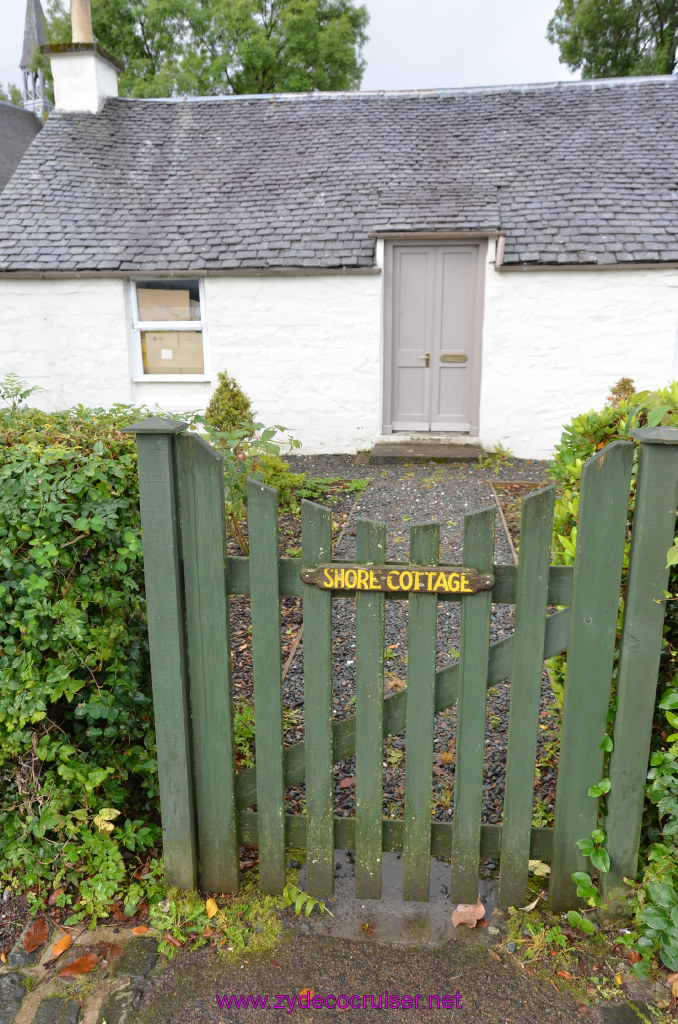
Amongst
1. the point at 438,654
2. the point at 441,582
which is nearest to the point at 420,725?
the point at 441,582

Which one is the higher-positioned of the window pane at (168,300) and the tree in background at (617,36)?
the tree in background at (617,36)

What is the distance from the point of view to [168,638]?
7.39 ft

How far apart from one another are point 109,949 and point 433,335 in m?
9.90

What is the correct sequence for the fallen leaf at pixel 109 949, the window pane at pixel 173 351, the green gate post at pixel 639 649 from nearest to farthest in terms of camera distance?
the green gate post at pixel 639 649
the fallen leaf at pixel 109 949
the window pane at pixel 173 351

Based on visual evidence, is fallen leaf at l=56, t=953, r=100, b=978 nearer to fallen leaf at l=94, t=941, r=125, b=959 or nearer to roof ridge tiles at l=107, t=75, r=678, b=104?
fallen leaf at l=94, t=941, r=125, b=959

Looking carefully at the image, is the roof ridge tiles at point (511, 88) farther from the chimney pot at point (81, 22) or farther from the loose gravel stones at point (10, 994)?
the loose gravel stones at point (10, 994)

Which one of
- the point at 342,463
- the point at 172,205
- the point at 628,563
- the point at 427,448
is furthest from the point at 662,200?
the point at 628,563

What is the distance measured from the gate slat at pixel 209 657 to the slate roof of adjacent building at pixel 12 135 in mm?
19348

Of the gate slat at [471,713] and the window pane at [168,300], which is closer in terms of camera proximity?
the gate slat at [471,713]

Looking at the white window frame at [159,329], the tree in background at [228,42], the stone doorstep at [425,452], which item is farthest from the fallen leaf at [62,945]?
the tree in background at [228,42]

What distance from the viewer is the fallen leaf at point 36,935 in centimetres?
224

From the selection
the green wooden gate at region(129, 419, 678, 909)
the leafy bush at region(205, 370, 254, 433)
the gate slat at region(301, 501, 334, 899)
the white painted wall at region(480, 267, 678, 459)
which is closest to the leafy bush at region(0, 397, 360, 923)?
the green wooden gate at region(129, 419, 678, 909)

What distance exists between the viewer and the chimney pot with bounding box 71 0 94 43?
13383 millimetres

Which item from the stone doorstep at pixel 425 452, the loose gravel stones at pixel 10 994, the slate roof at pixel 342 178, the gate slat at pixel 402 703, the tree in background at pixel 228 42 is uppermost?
the tree in background at pixel 228 42
